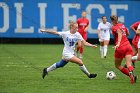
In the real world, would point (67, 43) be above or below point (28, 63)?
above

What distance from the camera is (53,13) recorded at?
A: 34781mm

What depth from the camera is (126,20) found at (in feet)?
114

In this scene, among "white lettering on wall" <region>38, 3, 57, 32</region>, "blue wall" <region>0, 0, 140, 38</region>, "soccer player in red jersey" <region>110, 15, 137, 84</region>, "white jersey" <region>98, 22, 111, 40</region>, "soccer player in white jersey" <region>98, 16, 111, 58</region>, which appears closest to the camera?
"soccer player in red jersey" <region>110, 15, 137, 84</region>

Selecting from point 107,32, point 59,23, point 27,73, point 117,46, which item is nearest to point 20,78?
point 27,73

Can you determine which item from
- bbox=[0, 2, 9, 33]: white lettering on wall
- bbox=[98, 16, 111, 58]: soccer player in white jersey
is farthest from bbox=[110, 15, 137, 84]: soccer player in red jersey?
bbox=[0, 2, 9, 33]: white lettering on wall

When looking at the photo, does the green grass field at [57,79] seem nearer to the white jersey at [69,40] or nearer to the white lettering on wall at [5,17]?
the white jersey at [69,40]

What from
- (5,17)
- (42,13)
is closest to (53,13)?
(42,13)

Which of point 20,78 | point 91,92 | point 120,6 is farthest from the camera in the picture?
point 120,6

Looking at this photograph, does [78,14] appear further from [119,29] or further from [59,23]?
[119,29]

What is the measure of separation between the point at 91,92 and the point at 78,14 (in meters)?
20.9

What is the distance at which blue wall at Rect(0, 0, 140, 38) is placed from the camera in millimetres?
34469

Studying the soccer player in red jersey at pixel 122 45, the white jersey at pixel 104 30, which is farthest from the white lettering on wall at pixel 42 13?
the soccer player in red jersey at pixel 122 45

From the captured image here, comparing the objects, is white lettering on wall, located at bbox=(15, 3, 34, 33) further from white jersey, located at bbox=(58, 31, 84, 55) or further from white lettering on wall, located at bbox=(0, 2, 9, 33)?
white jersey, located at bbox=(58, 31, 84, 55)

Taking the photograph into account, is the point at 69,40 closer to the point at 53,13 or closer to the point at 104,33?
the point at 104,33
